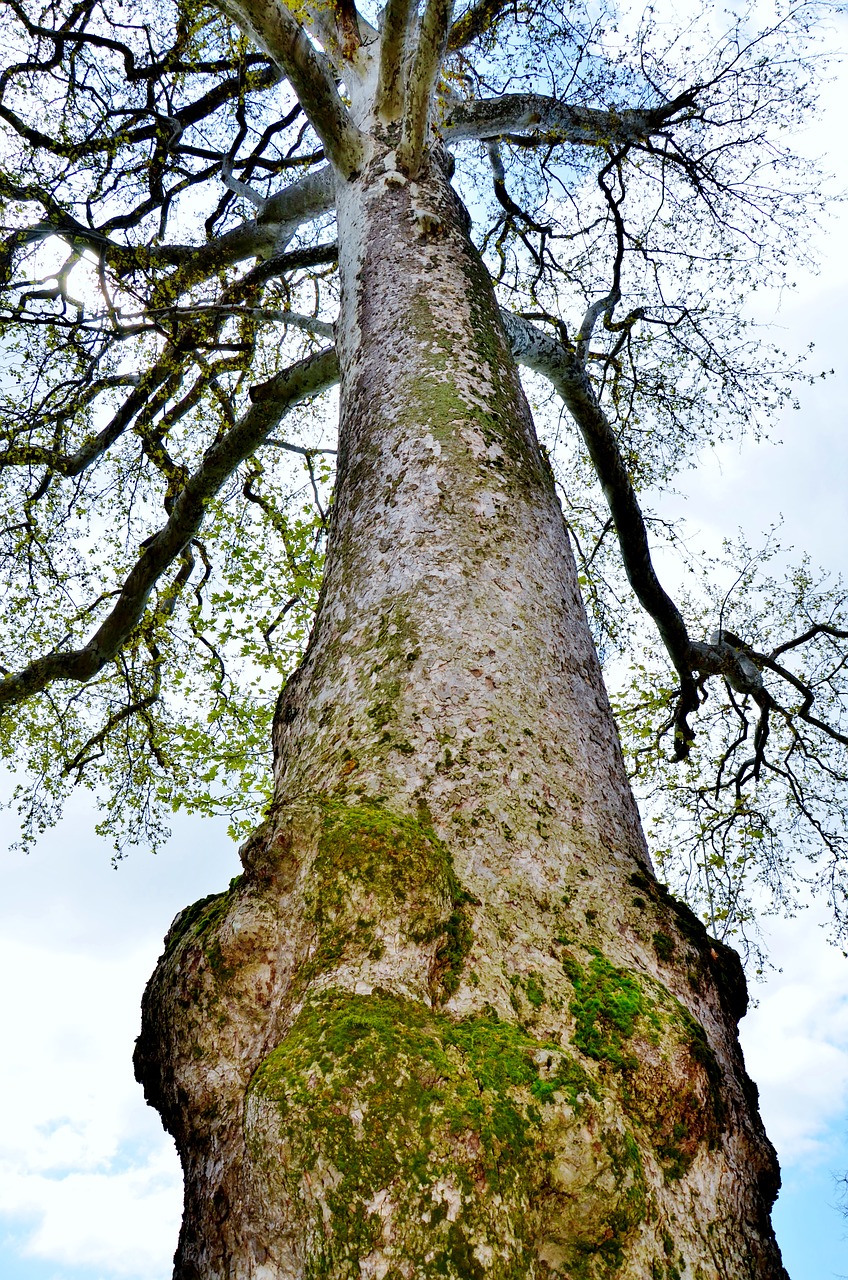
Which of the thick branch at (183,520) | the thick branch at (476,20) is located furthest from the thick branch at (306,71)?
the thick branch at (476,20)

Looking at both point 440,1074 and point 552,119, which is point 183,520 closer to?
point 552,119

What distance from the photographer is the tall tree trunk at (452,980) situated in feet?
4.07

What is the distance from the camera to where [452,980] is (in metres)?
1.54

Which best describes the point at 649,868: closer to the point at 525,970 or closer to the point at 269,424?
the point at 525,970

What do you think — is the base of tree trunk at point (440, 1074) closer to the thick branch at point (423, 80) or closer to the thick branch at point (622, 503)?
the thick branch at point (423, 80)

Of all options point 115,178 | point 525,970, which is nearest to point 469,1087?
point 525,970

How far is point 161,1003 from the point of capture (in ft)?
5.80

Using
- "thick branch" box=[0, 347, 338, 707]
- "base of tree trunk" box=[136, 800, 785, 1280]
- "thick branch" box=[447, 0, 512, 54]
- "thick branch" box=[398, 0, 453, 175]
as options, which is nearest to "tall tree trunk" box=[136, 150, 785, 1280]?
"base of tree trunk" box=[136, 800, 785, 1280]

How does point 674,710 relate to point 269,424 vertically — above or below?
below

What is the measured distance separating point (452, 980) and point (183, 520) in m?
5.90

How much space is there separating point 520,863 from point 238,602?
723 centimetres

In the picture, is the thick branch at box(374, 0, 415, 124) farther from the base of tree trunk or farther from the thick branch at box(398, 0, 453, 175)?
the base of tree trunk

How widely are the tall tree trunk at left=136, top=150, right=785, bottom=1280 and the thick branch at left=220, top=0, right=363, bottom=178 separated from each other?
8.82 feet

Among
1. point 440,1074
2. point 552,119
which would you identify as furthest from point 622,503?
point 440,1074
